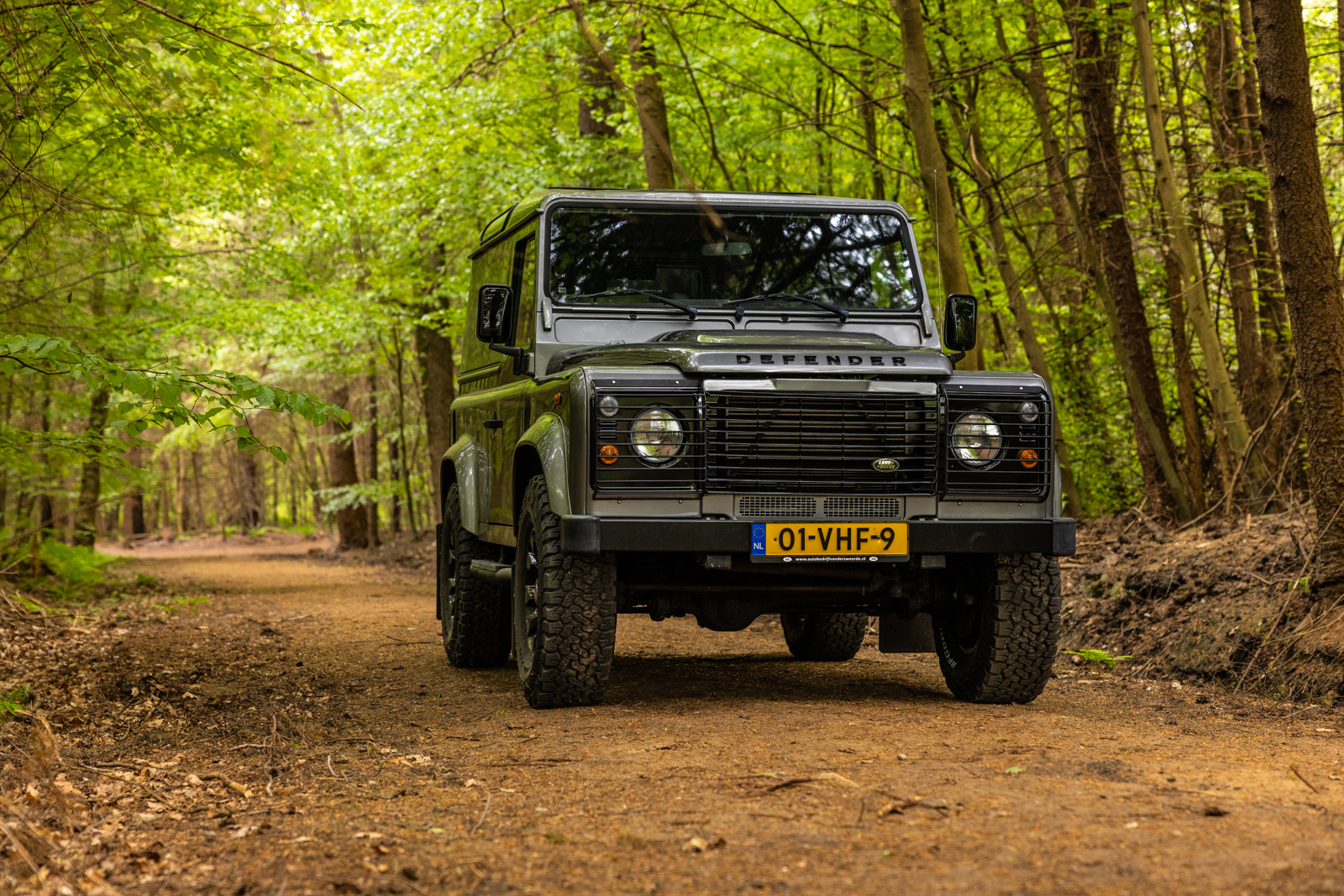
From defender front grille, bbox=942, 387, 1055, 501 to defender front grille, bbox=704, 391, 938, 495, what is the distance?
12 cm

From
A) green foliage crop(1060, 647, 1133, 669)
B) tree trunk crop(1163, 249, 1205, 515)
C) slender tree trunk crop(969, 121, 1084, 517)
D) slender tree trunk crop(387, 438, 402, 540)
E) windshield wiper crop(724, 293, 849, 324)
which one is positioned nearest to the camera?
windshield wiper crop(724, 293, 849, 324)

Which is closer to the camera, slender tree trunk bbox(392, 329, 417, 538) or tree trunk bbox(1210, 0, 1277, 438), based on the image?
tree trunk bbox(1210, 0, 1277, 438)

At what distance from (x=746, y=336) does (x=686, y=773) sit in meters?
2.65

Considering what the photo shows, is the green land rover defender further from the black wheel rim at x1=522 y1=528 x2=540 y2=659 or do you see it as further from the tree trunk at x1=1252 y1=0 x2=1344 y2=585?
the tree trunk at x1=1252 y1=0 x2=1344 y2=585

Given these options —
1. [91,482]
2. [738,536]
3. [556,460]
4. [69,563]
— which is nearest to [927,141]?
[738,536]

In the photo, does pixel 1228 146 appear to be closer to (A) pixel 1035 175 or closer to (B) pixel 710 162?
(A) pixel 1035 175

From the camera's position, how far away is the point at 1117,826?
143 inches

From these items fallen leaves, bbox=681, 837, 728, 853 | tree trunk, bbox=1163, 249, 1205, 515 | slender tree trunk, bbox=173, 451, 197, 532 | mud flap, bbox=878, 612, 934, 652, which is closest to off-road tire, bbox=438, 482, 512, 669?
mud flap, bbox=878, 612, 934, 652

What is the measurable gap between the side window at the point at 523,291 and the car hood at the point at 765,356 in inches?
20.0

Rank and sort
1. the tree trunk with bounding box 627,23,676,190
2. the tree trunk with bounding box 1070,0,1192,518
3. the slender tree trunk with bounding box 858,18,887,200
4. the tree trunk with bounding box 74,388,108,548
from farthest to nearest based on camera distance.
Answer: the tree trunk with bounding box 74,388,108,548 < the slender tree trunk with bounding box 858,18,887,200 < the tree trunk with bounding box 627,23,676,190 < the tree trunk with bounding box 1070,0,1192,518

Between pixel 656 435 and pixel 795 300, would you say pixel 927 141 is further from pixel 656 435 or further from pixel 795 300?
pixel 656 435

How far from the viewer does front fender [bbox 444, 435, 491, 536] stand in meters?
7.59

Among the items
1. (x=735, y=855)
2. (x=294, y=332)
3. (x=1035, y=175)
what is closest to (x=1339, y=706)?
(x=735, y=855)

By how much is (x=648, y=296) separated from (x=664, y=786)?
10.8 ft
